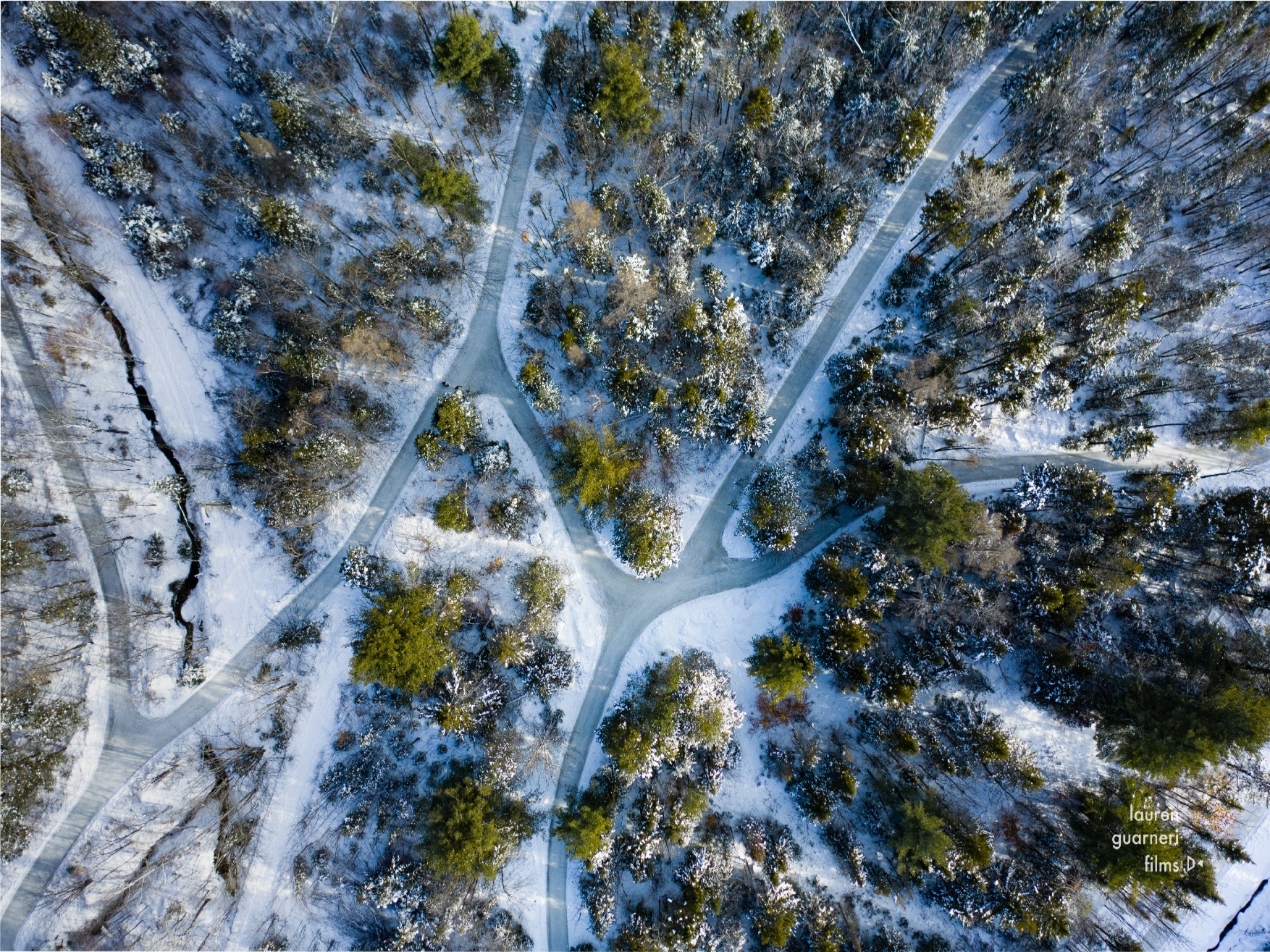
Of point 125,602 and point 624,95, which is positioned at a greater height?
point 624,95

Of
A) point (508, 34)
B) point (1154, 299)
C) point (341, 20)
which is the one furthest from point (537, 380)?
point (1154, 299)

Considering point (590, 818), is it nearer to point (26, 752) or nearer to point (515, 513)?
point (515, 513)

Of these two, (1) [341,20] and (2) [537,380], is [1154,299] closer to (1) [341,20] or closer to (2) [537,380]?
(2) [537,380]

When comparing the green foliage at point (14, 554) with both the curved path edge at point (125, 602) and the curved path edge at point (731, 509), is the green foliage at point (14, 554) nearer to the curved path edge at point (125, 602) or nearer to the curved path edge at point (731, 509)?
the curved path edge at point (125, 602)

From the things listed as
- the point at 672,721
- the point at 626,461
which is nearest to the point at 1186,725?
the point at 672,721

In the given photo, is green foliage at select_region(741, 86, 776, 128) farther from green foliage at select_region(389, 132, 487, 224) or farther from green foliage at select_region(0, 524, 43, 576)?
green foliage at select_region(0, 524, 43, 576)

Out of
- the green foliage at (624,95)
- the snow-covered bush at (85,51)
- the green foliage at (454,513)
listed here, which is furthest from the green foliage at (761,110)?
the snow-covered bush at (85,51)

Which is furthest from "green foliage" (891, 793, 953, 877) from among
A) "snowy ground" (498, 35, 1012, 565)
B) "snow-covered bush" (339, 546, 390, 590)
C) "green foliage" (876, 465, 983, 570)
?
"snow-covered bush" (339, 546, 390, 590)
